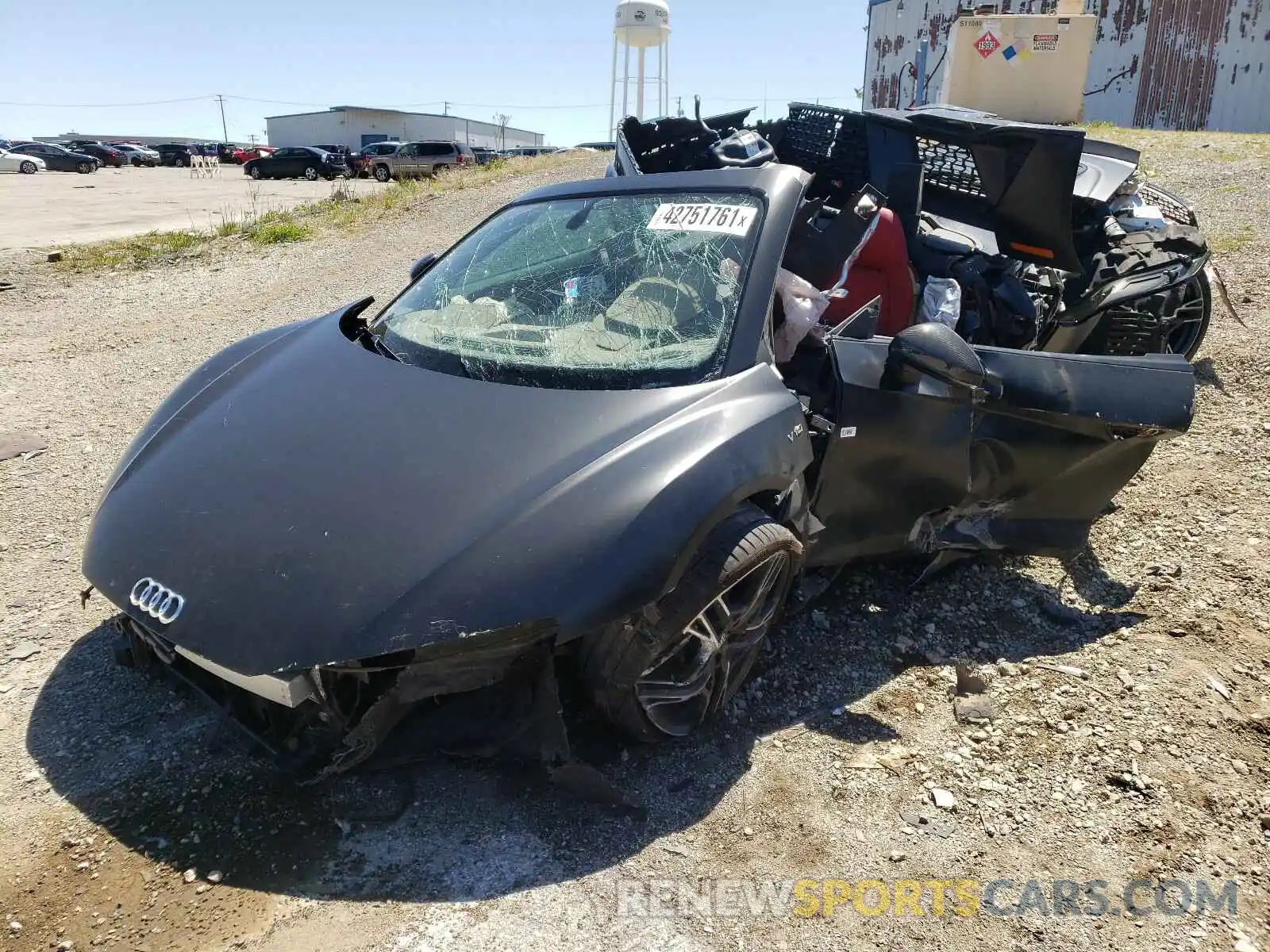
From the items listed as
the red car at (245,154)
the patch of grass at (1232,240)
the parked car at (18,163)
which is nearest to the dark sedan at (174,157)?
the red car at (245,154)

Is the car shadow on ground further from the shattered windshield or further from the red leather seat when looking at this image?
the red leather seat

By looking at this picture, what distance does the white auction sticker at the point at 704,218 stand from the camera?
2824mm

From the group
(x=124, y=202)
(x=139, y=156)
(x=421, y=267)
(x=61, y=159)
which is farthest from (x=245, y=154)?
(x=421, y=267)

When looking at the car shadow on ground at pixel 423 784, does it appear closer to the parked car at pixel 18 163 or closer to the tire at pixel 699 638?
the tire at pixel 699 638

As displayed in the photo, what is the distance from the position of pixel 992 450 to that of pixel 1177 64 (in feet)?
77.4

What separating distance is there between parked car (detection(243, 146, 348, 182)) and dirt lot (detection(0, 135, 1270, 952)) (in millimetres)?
33018

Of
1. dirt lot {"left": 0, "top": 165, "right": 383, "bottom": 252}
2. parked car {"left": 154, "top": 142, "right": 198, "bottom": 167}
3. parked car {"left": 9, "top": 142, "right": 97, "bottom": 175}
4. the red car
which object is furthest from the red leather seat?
parked car {"left": 154, "top": 142, "right": 198, "bottom": 167}

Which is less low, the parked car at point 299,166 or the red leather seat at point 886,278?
the parked car at point 299,166

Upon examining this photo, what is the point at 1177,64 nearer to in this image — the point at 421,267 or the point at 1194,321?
the point at 1194,321

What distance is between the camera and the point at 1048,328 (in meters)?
4.14

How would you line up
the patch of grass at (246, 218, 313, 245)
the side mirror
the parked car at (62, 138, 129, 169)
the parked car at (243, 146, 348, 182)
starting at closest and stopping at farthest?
1. the side mirror
2. the patch of grass at (246, 218, 313, 245)
3. the parked car at (243, 146, 348, 182)
4. the parked car at (62, 138, 129, 169)

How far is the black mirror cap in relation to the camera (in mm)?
2609

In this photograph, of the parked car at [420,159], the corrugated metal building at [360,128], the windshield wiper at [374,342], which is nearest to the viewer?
the windshield wiper at [374,342]

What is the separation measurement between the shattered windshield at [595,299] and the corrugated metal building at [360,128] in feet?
208
